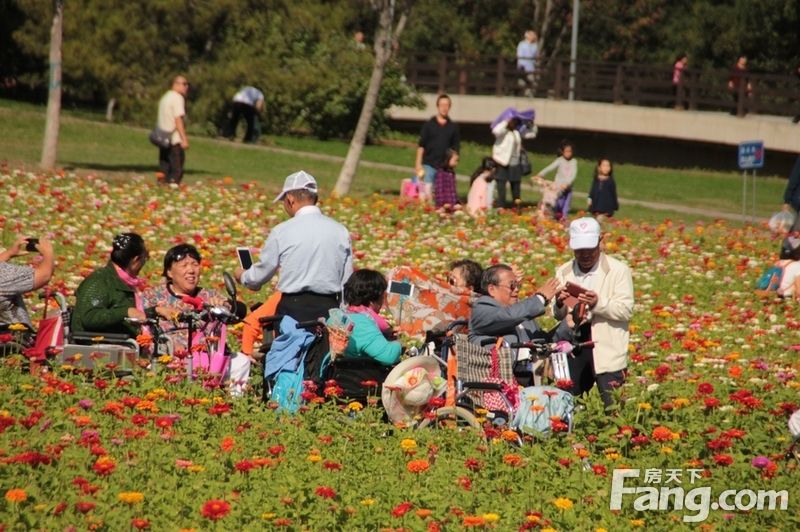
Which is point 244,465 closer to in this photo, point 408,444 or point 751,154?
point 408,444

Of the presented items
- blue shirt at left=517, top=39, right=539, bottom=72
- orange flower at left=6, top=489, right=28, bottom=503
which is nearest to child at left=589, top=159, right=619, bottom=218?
orange flower at left=6, top=489, right=28, bottom=503

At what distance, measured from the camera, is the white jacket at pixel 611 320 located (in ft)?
28.6

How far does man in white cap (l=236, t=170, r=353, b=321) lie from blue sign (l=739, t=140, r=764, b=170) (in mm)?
14062

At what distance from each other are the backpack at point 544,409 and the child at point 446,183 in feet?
37.9

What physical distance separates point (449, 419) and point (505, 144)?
13172 millimetres

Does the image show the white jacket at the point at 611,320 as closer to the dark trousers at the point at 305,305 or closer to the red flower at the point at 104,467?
the dark trousers at the point at 305,305

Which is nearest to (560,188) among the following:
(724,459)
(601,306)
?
(601,306)

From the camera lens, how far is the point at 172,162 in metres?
20.6

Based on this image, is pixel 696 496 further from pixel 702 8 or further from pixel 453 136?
pixel 702 8

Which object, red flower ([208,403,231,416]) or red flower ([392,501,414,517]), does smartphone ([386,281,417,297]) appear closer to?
red flower ([208,403,231,416])

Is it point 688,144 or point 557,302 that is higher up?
point 688,144

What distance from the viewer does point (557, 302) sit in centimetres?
888

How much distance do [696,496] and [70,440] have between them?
3.02m

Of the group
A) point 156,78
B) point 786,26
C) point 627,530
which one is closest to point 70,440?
point 627,530
